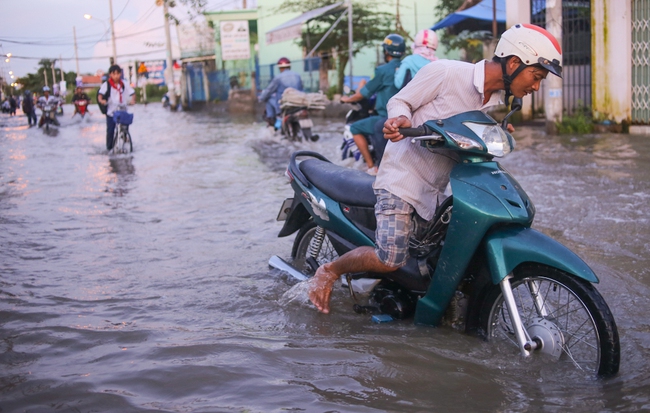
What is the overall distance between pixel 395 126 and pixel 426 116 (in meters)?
0.29

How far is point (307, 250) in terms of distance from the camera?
494 cm

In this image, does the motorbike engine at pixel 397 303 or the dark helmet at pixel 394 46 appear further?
the dark helmet at pixel 394 46

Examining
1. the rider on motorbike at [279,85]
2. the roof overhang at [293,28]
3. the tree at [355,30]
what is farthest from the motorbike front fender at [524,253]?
the tree at [355,30]

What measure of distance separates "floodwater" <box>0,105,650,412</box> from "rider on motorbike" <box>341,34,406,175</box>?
1096 millimetres

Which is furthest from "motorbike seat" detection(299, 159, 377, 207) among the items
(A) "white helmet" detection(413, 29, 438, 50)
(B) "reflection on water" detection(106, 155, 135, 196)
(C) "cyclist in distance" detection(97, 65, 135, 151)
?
(C) "cyclist in distance" detection(97, 65, 135, 151)

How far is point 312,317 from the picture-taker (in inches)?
159

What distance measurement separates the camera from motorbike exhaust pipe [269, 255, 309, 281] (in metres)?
4.62

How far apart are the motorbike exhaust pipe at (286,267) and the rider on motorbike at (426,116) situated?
993mm

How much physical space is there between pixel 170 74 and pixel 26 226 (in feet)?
118

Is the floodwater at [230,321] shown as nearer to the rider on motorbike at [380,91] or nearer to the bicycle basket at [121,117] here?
the rider on motorbike at [380,91]

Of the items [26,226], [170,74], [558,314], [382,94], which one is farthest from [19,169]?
[170,74]

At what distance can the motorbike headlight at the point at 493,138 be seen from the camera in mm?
3205

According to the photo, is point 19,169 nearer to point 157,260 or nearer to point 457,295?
point 157,260

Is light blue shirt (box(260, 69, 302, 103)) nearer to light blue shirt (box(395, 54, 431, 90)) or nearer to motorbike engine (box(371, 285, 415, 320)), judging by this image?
light blue shirt (box(395, 54, 431, 90))
